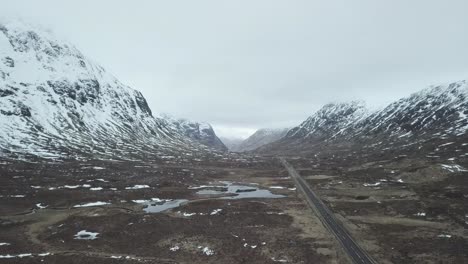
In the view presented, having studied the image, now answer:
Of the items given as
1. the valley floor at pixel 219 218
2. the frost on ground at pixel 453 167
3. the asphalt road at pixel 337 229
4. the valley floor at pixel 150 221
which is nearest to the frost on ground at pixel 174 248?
the valley floor at pixel 150 221

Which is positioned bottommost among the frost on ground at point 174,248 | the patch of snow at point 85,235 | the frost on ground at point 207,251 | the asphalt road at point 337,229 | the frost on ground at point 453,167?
the patch of snow at point 85,235

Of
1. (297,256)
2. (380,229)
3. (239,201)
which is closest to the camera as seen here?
(297,256)

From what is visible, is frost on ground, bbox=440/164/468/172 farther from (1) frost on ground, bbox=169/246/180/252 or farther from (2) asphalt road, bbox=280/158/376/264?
(1) frost on ground, bbox=169/246/180/252

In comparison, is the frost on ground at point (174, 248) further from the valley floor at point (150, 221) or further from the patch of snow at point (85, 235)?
the patch of snow at point (85, 235)

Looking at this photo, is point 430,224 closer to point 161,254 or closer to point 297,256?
point 297,256

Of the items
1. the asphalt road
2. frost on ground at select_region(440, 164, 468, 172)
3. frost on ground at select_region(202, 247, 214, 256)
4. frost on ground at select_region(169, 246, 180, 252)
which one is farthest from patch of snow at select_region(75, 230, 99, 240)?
frost on ground at select_region(440, 164, 468, 172)

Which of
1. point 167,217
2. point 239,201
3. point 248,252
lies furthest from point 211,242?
point 239,201
